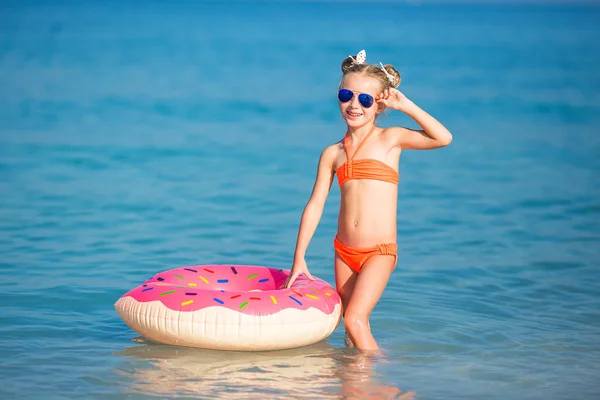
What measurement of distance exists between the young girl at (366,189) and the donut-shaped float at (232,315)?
18cm

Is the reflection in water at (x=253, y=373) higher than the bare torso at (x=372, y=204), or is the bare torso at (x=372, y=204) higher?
the bare torso at (x=372, y=204)

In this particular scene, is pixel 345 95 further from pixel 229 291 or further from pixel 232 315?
pixel 232 315

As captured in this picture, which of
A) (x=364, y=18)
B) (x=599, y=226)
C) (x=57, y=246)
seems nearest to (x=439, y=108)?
(x=599, y=226)

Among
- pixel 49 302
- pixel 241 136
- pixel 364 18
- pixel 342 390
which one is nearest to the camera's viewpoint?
pixel 342 390

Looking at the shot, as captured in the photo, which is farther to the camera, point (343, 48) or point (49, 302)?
point (343, 48)

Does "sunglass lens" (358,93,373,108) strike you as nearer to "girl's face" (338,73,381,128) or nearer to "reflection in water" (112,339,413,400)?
"girl's face" (338,73,381,128)

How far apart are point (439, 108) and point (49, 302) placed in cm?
1070

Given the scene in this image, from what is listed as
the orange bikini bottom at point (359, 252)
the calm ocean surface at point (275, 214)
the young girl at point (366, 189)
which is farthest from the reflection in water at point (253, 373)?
the orange bikini bottom at point (359, 252)

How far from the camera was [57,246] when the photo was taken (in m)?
7.90

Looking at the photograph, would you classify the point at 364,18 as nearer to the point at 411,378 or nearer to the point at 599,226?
the point at 599,226

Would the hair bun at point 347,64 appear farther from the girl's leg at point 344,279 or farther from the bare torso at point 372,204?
the girl's leg at point 344,279

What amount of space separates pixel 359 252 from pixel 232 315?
0.78 metres

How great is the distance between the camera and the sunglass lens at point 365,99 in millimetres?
5234

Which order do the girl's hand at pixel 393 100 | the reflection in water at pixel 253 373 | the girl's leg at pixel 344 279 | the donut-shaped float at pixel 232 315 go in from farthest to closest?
1. the girl's leg at pixel 344 279
2. the girl's hand at pixel 393 100
3. the donut-shaped float at pixel 232 315
4. the reflection in water at pixel 253 373
